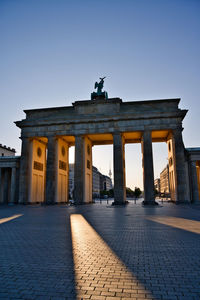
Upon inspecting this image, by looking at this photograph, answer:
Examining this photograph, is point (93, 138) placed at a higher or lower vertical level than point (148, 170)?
higher

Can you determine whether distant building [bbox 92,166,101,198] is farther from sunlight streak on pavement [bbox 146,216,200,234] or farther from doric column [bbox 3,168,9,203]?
sunlight streak on pavement [bbox 146,216,200,234]

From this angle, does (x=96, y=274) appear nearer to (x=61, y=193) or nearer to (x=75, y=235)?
(x=75, y=235)

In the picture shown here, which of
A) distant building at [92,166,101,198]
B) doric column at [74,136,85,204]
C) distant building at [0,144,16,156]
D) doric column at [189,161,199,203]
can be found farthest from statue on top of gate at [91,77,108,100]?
distant building at [92,166,101,198]

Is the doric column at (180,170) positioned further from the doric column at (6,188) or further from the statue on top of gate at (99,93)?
the doric column at (6,188)

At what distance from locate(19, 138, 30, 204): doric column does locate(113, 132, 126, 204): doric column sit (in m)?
16.4

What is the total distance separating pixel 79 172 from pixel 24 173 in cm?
1033

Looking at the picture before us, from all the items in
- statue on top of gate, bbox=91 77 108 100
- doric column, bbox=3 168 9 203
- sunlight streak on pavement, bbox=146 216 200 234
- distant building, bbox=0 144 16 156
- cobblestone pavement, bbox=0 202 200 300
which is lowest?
sunlight streak on pavement, bbox=146 216 200 234

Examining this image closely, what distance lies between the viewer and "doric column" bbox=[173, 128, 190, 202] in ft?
119

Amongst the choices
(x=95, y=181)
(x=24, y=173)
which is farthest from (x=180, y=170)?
(x=95, y=181)

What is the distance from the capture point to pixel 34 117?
43750mm

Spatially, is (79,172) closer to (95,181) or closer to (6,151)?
(6,151)

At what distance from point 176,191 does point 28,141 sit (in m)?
28.0

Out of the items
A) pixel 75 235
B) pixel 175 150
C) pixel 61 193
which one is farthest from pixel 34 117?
pixel 75 235

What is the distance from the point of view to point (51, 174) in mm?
40625
